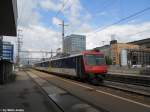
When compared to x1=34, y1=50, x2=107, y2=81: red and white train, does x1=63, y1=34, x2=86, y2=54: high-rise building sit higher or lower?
higher

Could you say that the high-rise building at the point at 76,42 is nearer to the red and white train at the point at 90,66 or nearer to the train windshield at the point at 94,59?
the red and white train at the point at 90,66

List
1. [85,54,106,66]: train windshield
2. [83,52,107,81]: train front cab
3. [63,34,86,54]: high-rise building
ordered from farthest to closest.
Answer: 1. [63,34,86,54]: high-rise building
2. [85,54,106,66]: train windshield
3. [83,52,107,81]: train front cab

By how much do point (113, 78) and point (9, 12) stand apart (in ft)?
59.4

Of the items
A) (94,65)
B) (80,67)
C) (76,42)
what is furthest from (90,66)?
(76,42)

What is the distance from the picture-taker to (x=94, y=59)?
943 inches

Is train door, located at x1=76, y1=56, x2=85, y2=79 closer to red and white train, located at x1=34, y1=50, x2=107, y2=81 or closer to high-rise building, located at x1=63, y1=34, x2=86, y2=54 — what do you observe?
red and white train, located at x1=34, y1=50, x2=107, y2=81

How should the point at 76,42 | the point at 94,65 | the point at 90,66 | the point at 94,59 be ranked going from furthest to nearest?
1. the point at 76,42
2. the point at 94,59
3. the point at 94,65
4. the point at 90,66

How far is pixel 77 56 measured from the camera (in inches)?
983

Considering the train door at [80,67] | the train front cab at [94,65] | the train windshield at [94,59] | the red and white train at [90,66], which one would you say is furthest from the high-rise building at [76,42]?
the train front cab at [94,65]

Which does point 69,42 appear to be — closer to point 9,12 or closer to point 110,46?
point 9,12

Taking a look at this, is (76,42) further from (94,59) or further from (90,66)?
(90,66)

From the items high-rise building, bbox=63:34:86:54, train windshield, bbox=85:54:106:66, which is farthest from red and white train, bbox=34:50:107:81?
high-rise building, bbox=63:34:86:54

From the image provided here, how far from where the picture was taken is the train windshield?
23453mm

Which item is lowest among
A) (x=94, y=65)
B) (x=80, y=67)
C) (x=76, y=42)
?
(x=80, y=67)
